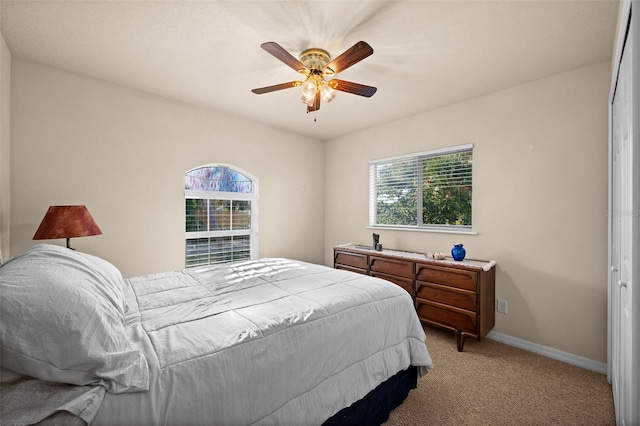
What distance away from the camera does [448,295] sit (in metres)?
2.90

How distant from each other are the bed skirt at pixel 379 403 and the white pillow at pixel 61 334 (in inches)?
40.1

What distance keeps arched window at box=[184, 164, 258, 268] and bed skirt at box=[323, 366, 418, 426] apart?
2668 millimetres

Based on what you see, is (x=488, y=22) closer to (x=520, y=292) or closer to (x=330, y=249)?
(x=520, y=292)

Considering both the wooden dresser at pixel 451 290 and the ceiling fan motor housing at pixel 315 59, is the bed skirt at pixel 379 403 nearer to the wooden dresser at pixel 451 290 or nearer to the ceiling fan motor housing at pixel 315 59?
the wooden dresser at pixel 451 290

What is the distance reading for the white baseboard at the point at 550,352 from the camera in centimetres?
244

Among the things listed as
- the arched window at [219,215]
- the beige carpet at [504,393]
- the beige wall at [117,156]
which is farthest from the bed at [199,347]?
the arched window at [219,215]

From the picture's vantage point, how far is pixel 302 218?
15.2ft

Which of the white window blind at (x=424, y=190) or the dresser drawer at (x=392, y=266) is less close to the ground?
the white window blind at (x=424, y=190)

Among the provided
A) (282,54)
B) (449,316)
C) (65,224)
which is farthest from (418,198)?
(65,224)

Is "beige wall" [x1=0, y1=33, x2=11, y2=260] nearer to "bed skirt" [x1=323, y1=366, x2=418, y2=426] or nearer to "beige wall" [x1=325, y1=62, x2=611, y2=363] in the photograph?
"bed skirt" [x1=323, y1=366, x2=418, y2=426]

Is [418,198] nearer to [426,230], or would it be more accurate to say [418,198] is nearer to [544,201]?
[426,230]

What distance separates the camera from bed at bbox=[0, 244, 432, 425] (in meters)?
0.90

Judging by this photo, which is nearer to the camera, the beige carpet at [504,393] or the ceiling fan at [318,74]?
the beige carpet at [504,393]

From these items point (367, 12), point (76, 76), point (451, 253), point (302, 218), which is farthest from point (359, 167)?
point (76, 76)
